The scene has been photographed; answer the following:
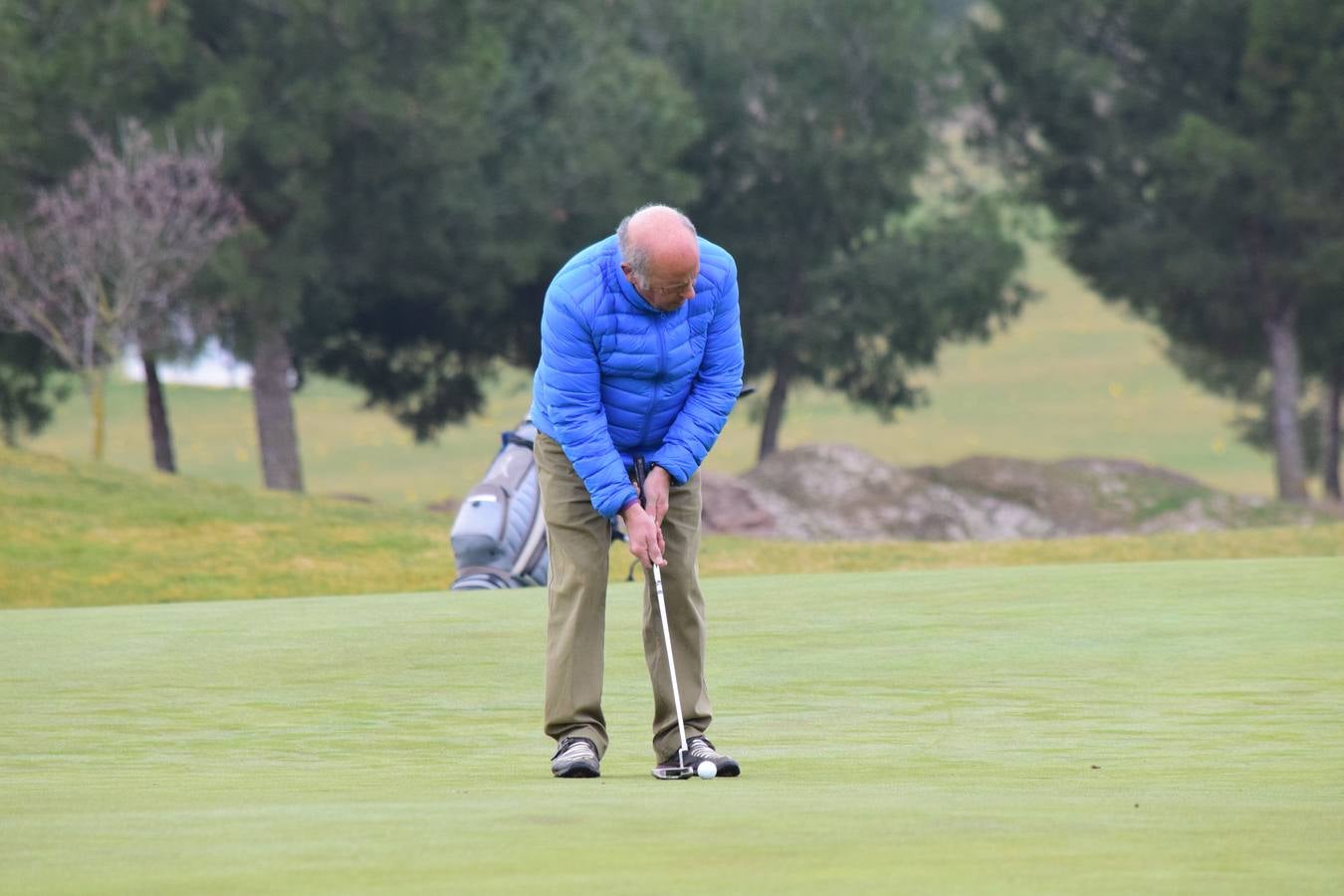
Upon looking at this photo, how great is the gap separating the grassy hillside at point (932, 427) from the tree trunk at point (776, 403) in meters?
18.6

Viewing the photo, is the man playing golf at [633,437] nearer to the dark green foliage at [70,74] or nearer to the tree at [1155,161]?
the dark green foliage at [70,74]

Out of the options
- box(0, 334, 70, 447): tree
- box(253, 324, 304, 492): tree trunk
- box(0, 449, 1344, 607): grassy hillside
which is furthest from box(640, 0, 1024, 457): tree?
box(0, 334, 70, 447): tree

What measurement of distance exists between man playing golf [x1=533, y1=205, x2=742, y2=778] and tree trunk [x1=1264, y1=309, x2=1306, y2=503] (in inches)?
1199

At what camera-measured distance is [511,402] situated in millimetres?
80000

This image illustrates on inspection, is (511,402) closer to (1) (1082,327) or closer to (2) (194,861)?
(1) (1082,327)

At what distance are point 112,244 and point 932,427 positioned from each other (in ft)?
151

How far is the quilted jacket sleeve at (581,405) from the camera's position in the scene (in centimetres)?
643

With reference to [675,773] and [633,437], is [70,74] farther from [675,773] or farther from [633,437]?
[675,773]

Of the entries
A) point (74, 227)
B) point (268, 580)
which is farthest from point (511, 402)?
point (268, 580)

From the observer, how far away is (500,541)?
17.0 m

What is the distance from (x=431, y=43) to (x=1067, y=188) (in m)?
11.3

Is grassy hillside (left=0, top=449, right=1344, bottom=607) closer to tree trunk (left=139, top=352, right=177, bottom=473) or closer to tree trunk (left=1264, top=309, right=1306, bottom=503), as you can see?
tree trunk (left=139, top=352, right=177, bottom=473)

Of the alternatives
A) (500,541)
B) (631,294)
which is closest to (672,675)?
(631,294)

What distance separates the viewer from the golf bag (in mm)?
17000
